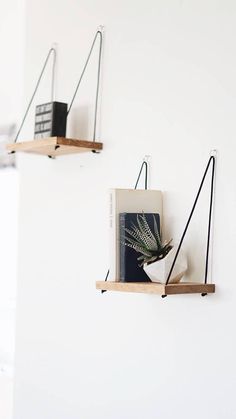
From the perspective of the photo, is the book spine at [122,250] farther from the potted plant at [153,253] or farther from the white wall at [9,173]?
the white wall at [9,173]

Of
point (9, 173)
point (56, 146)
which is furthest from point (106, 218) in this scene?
point (9, 173)

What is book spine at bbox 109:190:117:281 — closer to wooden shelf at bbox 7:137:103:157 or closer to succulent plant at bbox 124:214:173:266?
succulent plant at bbox 124:214:173:266

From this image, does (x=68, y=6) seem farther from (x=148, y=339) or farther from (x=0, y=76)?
(x=148, y=339)

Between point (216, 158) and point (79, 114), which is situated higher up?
point (79, 114)

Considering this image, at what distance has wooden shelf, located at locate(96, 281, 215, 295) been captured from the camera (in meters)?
1.76

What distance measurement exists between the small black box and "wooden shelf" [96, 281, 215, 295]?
585 mm

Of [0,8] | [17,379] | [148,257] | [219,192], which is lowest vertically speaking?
[17,379]

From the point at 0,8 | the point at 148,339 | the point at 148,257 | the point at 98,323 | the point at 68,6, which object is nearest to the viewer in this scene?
the point at 148,257

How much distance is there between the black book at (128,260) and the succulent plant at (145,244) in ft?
0.03

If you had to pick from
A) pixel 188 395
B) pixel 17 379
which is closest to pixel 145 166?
pixel 188 395

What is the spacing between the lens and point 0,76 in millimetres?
→ 3266

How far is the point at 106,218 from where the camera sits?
2205mm

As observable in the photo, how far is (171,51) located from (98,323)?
87cm

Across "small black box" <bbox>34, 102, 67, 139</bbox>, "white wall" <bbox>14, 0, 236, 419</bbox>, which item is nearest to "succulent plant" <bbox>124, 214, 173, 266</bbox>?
"white wall" <bbox>14, 0, 236, 419</bbox>
